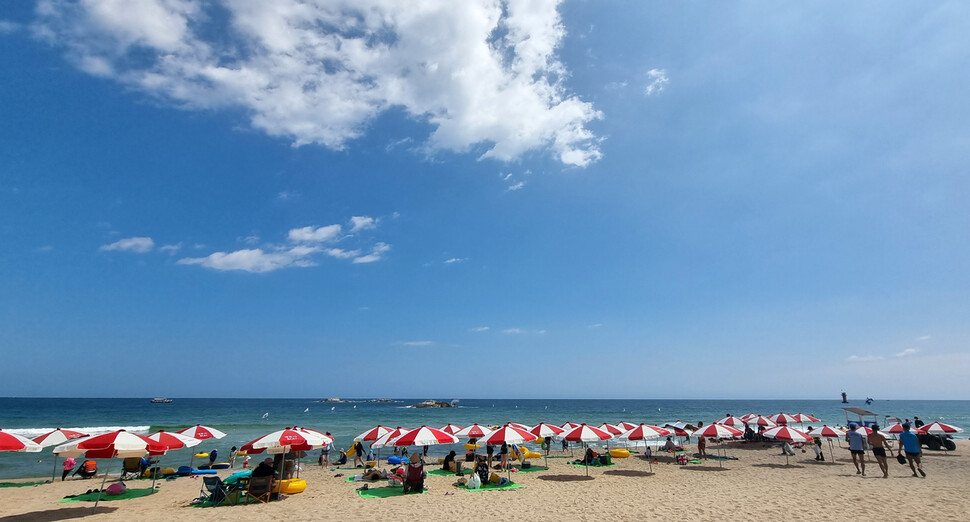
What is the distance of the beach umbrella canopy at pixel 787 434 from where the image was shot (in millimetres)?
17109

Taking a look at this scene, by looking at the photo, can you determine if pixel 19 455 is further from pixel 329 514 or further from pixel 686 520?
pixel 686 520

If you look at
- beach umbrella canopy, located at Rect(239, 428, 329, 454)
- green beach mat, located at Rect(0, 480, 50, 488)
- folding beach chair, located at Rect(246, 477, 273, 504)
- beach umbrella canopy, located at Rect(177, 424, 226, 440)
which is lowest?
green beach mat, located at Rect(0, 480, 50, 488)

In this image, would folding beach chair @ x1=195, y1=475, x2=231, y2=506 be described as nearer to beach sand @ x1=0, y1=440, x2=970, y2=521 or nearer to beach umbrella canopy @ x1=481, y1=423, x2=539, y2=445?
beach sand @ x1=0, y1=440, x2=970, y2=521

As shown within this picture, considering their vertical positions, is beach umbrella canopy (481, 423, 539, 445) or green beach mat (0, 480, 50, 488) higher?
beach umbrella canopy (481, 423, 539, 445)

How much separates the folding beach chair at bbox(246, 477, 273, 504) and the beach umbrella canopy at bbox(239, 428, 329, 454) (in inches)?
28.7

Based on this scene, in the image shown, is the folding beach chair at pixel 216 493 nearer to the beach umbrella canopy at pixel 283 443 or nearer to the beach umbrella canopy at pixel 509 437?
the beach umbrella canopy at pixel 283 443

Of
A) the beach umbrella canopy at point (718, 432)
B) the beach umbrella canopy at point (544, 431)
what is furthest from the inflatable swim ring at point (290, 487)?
the beach umbrella canopy at point (718, 432)

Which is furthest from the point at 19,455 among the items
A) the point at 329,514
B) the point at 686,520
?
the point at 686,520

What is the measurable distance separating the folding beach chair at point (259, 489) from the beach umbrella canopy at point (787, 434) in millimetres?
17279

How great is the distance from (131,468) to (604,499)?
16645 millimetres

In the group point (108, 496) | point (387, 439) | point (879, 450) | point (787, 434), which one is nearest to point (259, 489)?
point (108, 496)

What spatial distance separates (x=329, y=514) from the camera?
10.7 m

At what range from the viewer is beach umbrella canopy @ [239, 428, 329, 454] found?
1199 cm

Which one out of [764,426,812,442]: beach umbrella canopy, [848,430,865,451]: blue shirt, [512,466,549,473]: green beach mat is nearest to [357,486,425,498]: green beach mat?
[512,466,549,473]: green beach mat
